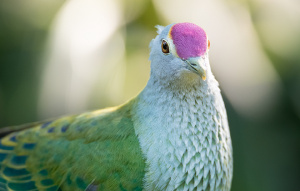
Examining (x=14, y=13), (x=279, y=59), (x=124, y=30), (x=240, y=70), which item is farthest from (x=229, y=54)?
(x=14, y=13)

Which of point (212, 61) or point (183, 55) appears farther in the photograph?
point (212, 61)

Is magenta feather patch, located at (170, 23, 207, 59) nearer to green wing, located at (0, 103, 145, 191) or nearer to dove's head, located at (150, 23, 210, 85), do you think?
dove's head, located at (150, 23, 210, 85)

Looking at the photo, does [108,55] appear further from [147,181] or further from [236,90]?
[147,181]

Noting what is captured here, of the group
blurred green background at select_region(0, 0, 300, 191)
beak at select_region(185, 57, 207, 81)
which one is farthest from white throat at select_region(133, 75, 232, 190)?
blurred green background at select_region(0, 0, 300, 191)

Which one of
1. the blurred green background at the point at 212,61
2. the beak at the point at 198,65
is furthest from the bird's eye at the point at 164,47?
the blurred green background at the point at 212,61

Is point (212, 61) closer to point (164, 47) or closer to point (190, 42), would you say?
point (164, 47)

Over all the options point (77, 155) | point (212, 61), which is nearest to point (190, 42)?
point (77, 155)
